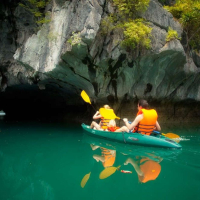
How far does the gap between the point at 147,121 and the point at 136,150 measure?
33.2 inches

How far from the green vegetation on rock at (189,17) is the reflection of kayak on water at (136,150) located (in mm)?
5605

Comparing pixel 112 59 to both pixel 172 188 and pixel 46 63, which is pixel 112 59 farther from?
pixel 172 188

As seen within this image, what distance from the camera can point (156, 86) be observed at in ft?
31.6

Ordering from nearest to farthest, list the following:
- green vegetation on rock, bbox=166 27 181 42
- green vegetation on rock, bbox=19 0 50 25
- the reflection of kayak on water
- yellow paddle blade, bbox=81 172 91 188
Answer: yellow paddle blade, bbox=81 172 91 188 → the reflection of kayak on water → green vegetation on rock, bbox=166 27 181 42 → green vegetation on rock, bbox=19 0 50 25

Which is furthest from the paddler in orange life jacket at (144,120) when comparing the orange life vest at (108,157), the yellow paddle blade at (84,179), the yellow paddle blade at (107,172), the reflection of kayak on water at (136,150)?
the yellow paddle blade at (84,179)

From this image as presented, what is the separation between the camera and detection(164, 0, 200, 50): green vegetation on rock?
342 inches

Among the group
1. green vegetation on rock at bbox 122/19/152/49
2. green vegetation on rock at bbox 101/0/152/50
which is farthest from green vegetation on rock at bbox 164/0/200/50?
green vegetation on rock at bbox 122/19/152/49

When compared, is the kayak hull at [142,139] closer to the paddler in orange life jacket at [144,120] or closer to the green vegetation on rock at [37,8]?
the paddler in orange life jacket at [144,120]

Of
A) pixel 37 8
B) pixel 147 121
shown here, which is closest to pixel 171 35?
pixel 147 121

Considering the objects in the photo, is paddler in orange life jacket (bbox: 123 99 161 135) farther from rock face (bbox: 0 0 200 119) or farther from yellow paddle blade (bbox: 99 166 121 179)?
rock face (bbox: 0 0 200 119)

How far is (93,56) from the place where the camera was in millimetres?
7875

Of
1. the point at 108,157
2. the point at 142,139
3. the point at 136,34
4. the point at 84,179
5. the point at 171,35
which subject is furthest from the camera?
the point at 171,35

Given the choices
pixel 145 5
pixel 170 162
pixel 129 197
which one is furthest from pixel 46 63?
pixel 129 197

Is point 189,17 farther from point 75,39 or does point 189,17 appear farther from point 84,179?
point 84,179
